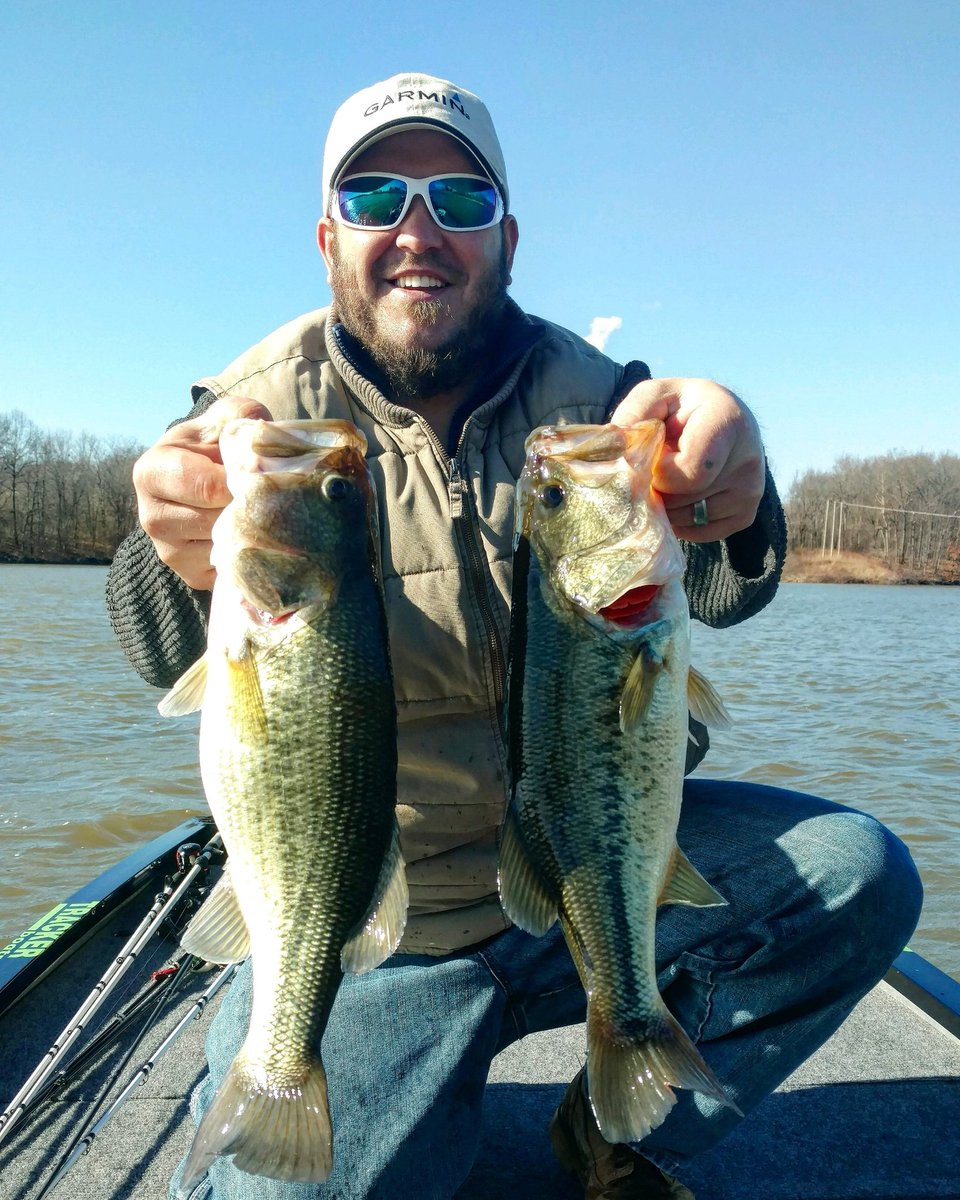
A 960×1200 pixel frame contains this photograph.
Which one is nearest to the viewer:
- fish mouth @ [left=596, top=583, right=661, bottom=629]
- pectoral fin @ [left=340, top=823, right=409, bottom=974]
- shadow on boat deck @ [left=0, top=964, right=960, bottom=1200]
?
pectoral fin @ [left=340, top=823, right=409, bottom=974]

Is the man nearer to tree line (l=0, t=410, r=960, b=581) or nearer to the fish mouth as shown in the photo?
the fish mouth

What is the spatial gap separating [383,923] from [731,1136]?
1.83m

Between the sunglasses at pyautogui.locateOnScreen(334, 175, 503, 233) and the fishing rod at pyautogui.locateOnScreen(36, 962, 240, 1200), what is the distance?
8.13 ft

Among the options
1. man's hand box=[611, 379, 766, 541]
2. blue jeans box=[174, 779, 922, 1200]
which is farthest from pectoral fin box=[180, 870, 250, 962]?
man's hand box=[611, 379, 766, 541]

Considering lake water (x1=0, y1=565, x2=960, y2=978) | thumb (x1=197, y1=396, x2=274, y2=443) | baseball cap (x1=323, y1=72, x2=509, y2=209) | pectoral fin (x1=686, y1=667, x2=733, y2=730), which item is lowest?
lake water (x1=0, y1=565, x2=960, y2=978)

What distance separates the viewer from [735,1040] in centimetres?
288

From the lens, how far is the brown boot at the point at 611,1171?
278 centimetres

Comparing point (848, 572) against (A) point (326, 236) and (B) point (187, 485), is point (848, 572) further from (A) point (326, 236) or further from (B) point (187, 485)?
(B) point (187, 485)

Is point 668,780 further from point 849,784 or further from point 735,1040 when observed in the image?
point 849,784

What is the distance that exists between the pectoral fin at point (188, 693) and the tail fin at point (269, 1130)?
0.82 m

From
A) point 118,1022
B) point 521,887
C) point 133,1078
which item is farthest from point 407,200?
point 118,1022

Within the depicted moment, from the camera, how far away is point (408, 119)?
343 centimetres

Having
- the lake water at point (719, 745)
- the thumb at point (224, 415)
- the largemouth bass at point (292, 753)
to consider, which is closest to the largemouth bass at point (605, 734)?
the largemouth bass at point (292, 753)

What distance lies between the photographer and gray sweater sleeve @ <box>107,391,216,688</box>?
292 centimetres
